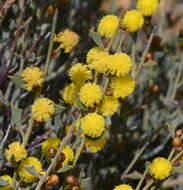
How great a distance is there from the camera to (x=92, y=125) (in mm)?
771

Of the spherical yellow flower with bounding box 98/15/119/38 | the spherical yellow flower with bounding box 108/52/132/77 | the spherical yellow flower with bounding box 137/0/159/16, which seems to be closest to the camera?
the spherical yellow flower with bounding box 108/52/132/77

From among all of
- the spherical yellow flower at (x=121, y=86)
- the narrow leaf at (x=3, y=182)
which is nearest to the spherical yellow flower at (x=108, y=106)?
the spherical yellow flower at (x=121, y=86)

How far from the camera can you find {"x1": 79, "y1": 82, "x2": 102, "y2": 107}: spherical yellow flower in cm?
77

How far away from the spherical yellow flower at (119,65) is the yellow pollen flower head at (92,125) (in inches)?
4.3

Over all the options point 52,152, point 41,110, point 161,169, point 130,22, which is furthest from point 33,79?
point 161,169

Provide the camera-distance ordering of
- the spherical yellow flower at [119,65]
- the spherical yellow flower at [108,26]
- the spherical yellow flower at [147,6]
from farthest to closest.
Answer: the spherical yellow flower at [147,6]
the spherical yellow flower at [108,26]
the spherical yellow flower at [119,65]

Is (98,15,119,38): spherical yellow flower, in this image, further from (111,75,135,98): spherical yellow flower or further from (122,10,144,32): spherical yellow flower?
(111,75,135,98): spherical yellow flower

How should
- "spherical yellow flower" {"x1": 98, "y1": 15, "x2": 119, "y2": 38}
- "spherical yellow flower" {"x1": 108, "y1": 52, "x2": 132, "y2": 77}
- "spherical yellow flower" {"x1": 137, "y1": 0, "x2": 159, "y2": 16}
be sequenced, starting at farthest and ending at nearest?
"spherical yellow flower" {"x1": 137, "y1": 0, "x2": 159, "y2": 16} → "spherical yellow flower" {"x1": 98, "y1": 15, "x2": 119, "y2": 38} → "spherical yellow flower" {"x1": 108, "y1": 52, "x2": 132, "y2": 77}

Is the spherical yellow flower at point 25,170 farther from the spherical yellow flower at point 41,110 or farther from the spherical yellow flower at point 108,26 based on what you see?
the spherical yellow flower at point 108,26

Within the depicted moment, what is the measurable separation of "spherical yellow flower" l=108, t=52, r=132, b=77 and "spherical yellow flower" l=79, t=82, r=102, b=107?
5cm

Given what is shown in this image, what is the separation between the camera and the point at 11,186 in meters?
0.83

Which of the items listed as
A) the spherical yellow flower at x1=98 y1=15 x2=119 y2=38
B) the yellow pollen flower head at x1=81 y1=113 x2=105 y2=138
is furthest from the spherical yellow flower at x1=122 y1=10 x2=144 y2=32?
the yellow pollen flower head at x1=81 y1=113 x2=105 y2=138

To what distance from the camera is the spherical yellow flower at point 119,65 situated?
76cm

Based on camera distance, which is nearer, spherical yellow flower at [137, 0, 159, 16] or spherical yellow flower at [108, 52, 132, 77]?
spherical yellow flower at [108, 52, 132, 77]
